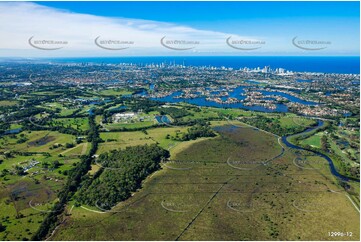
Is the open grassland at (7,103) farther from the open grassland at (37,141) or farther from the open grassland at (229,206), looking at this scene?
the open grassland at (229,206)

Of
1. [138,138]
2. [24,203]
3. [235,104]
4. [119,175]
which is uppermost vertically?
[235,104]

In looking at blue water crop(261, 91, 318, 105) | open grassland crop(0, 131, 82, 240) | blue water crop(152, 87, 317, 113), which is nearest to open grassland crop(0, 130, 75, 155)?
open grassland crop(0, 131, 82, 240)

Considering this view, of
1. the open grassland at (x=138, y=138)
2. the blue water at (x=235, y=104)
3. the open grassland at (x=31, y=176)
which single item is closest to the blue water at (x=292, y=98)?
the blue water at (x=235, y=104)

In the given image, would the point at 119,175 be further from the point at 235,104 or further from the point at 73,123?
the point at 235,104

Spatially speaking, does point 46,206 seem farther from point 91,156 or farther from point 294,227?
point 294,227

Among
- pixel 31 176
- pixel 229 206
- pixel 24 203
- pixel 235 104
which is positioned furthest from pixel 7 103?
pixel 229 206

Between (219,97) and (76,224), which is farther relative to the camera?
(219,97)

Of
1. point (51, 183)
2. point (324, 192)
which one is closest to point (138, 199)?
point (51, 183)

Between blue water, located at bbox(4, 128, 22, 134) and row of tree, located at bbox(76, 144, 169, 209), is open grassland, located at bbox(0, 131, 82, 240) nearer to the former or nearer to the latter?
blue water, located at bbox(4, 128, 22, 134)
